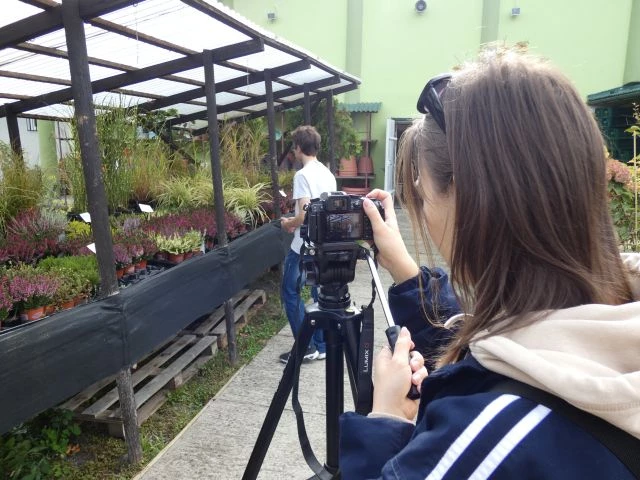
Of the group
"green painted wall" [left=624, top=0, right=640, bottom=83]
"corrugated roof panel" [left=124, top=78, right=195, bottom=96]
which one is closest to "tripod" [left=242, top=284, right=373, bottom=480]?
"corrugated roof panel" [left=124, top=78, right=195, bottom=96]

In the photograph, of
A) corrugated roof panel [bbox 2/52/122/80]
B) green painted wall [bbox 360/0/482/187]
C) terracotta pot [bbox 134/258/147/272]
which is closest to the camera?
terracotta pot [bbox 134/258/147/272]

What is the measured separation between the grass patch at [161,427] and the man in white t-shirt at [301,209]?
512 mm

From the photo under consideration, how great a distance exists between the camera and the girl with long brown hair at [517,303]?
1.92 feet

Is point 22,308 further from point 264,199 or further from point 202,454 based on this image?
point 264,199

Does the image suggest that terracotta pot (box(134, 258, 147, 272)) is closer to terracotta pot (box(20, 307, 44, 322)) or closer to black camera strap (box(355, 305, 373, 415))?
terracotta pot (box(20, 307, 44, 322))

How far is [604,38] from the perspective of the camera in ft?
36.8

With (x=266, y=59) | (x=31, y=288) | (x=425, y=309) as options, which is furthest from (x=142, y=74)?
(x=425, y=309)

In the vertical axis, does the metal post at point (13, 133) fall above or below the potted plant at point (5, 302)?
above

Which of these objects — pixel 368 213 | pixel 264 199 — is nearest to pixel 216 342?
pixel 264 199

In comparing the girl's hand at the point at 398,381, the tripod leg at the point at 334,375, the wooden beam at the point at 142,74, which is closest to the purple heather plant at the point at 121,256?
the wooden beam at the point at 142,74

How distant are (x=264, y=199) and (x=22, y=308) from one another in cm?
375

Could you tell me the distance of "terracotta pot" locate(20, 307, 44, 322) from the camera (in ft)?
7.75

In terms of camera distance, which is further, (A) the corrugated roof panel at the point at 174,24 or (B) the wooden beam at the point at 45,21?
(A) the corrugated roof panel at the point at 174,24

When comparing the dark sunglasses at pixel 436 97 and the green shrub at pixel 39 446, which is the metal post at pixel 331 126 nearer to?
the green shrub at pixel 39 446
